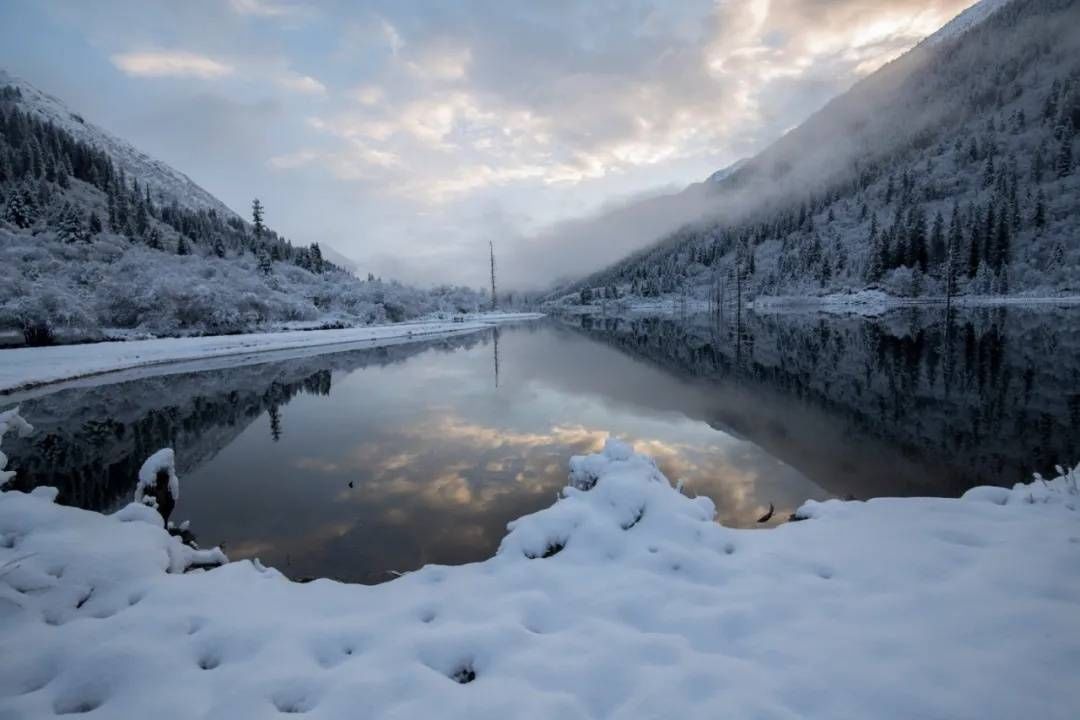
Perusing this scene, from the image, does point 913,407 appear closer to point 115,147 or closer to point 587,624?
point 587,624

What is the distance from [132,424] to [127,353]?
717 inches

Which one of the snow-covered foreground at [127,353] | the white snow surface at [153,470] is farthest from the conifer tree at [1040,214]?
the white snow surface at [153,470]

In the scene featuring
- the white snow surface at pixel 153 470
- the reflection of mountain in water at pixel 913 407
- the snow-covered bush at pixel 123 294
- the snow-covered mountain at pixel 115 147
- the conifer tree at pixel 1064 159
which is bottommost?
the reflection of mountain in water at pixel 913 407

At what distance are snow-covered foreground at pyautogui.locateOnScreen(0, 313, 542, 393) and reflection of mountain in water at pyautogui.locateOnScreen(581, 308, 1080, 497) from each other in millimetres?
28124

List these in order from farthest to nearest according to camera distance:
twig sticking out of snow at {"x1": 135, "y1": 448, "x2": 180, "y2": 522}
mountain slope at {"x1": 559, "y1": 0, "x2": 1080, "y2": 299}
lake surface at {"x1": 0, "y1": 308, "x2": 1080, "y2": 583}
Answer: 1. mountain slope at {"x1": 559, "y1": 0, "x2": 1080, "y2": 299}
2. lake surface at {"x1": 0, "y1": 308, "x2": 1080, "y2": 583}
3. twig sticking out of snow at {"x1": 135, "y1": 448, "x2": 180, "y2": 522}

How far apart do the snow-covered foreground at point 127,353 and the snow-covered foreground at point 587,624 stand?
2284 cm

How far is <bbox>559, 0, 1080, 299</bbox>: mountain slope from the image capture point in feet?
299

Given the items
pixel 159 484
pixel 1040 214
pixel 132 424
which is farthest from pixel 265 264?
pixel 1040 214

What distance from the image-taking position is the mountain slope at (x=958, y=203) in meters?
91.2

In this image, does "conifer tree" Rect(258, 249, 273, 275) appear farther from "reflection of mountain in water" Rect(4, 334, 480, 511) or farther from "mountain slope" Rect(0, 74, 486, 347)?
"reflection of mountain in water" Rect(4, 334, 480, 511)

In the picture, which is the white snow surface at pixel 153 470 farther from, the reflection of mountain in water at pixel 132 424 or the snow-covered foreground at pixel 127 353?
the snow-covered foreground at pixel 127 353

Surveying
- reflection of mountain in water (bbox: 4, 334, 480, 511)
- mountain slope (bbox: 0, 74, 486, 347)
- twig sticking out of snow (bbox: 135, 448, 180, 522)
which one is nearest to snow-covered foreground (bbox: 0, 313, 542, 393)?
reflection of mountain in water (bbox: 4, 334, 480, 511)

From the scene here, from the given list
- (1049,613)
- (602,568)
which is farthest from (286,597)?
(1049,613)

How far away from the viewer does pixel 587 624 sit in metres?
3.75
